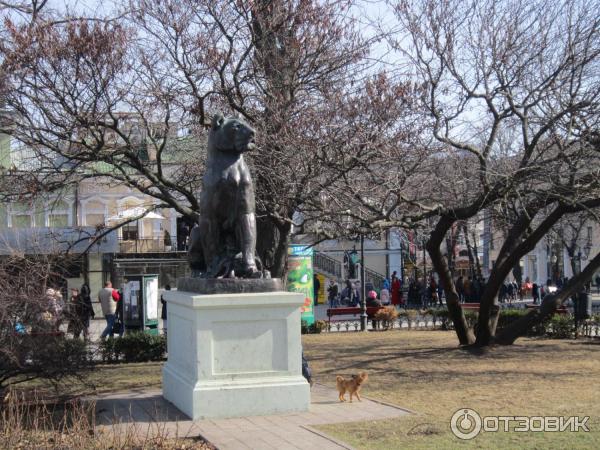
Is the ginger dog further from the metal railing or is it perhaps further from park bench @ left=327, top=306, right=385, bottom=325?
the metal railing

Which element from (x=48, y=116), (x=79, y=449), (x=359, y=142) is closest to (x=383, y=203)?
(x=359, y=142)

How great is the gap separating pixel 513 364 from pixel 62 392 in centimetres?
794

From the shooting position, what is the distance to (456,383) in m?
12.5

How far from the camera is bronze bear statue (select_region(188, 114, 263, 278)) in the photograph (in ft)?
32.4

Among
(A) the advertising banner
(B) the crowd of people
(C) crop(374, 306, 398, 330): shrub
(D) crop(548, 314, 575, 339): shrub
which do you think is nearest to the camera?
(D) crop(548, 314, 575, 339): shrub

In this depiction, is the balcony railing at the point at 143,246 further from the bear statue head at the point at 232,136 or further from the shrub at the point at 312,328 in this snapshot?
the bear statue head at the point at 232,136

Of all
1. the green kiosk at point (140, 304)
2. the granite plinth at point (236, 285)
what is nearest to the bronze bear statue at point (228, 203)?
the granite plinth at point (236, 285)

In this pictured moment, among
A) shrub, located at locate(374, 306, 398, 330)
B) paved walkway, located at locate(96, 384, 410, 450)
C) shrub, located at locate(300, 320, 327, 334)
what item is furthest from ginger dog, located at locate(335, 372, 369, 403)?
shrub, located at locate(374, 306, 398, 330)

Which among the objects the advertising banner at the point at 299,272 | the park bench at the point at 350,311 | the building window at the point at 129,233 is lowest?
the park bench at the point at 350,311

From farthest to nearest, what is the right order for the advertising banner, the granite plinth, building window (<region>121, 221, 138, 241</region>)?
building window (<region>121, 221, 138, 241</region>)
the advertising banner
the granite plinth

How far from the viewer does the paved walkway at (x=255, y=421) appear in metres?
7.91

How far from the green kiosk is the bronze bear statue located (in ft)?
40.5

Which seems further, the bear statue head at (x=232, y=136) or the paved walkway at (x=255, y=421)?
the bear statue head at (x=232, y=136)

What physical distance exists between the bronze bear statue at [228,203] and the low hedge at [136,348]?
7916 millimetres
